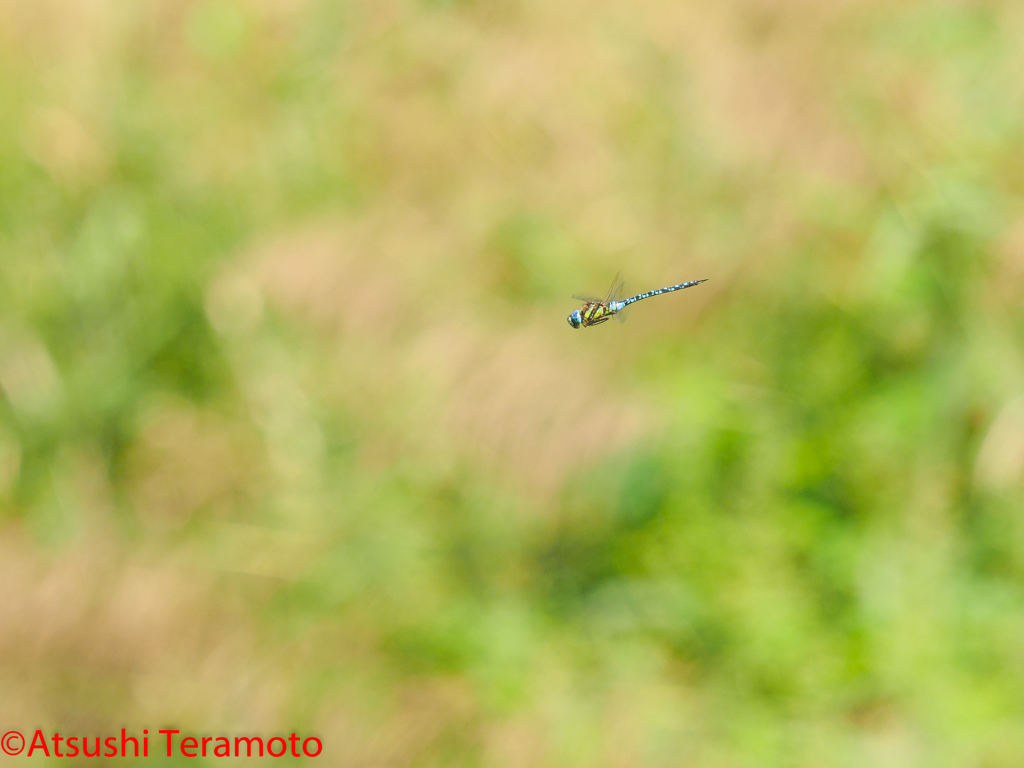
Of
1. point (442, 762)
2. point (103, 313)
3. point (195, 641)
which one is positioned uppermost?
point (103, 313)

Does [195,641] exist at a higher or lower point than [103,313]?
lower

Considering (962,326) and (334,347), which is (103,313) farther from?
(962,326)

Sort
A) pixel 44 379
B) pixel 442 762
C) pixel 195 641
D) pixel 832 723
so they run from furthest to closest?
pixel 44 379, pixel 195 641, pixel 442 762, pixel 832 723

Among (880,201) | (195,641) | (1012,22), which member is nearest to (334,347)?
(195,641)

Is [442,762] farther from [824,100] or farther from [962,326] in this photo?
[824,100]

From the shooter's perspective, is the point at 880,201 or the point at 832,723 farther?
the point at 880,201

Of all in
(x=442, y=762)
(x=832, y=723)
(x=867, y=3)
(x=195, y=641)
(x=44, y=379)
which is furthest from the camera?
(x=867, y=3)

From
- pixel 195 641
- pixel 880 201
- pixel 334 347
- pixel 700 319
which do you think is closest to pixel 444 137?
pixel 334 347
